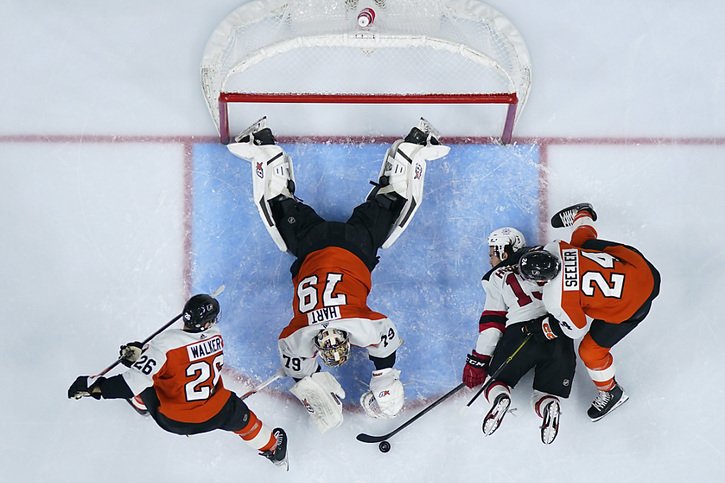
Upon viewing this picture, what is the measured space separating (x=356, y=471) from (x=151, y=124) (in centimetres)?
202

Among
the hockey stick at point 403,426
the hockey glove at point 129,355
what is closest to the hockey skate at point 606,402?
the hockey stick at point 403,426

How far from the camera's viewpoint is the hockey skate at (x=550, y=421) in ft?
11.8

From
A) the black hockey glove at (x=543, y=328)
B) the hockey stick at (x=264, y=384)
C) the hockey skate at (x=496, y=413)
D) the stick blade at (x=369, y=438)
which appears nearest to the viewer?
the black hockey glove at (x=543, y=328)

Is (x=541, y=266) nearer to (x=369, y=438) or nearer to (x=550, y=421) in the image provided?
(x=550, y=421)

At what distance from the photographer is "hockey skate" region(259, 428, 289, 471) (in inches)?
146

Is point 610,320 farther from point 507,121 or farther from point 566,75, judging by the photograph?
point 566,75

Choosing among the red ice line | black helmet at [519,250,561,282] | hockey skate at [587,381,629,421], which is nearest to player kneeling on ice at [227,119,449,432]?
the red ice line

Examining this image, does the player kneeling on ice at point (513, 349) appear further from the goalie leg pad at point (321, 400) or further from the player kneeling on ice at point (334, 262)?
the goalie leg pad at point (321, 400)

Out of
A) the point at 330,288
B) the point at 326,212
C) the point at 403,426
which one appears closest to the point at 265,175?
the point at 326,212

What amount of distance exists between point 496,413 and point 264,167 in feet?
5.08

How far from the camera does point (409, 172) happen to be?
147 inches

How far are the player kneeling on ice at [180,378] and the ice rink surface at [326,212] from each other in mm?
588

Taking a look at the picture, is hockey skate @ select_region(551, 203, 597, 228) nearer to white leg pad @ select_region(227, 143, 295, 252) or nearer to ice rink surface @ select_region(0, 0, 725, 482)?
ice rink surface @ select_region(0, 0, 725, 482)

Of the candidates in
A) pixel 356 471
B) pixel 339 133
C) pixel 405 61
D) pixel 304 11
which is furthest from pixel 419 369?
pixel 304 11
